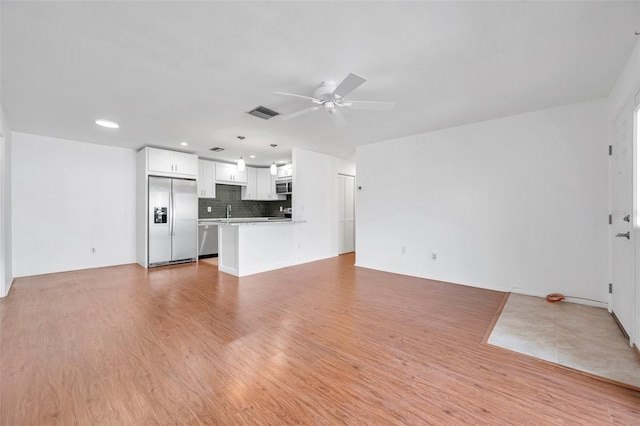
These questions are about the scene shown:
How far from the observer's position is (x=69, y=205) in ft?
15.6

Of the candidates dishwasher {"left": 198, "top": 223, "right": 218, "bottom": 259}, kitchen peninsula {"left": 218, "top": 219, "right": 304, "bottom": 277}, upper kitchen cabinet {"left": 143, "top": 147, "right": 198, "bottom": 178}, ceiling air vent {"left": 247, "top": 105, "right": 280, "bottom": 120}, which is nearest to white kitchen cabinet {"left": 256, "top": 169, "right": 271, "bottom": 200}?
dishwasher {"left": 198, "top": 223, "right": 218, "bottom": 259}

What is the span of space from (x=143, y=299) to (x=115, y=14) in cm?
307

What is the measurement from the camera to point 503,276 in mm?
3650

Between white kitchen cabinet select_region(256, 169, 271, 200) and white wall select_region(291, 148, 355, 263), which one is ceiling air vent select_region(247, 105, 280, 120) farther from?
white kitchen cabinet select_region(256, 169, 271, 200)

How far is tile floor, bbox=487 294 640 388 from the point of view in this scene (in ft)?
6.32

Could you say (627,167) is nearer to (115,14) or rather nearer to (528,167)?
(528,167)

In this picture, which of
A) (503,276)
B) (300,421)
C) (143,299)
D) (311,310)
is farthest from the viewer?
(503,276)

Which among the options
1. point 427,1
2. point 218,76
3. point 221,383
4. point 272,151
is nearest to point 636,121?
point 427,1

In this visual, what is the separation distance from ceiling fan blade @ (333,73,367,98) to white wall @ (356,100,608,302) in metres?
2.57

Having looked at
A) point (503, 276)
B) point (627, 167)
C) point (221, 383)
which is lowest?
point (221, 383)

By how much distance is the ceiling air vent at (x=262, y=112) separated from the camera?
3240mm

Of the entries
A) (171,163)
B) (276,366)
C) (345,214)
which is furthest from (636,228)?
(171,163)

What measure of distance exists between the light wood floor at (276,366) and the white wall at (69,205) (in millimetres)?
1568

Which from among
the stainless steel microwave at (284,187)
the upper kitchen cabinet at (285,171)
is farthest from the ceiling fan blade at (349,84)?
the stainless steel microwave at (284,187)
